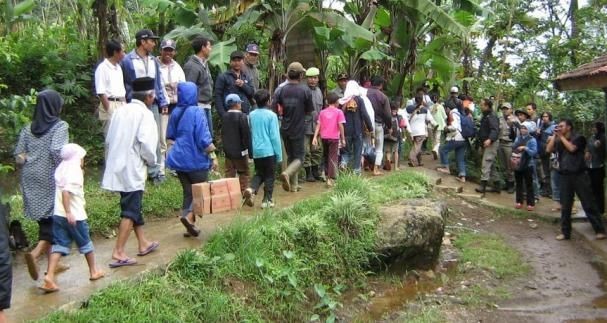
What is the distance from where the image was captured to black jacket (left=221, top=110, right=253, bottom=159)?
23.2 feet

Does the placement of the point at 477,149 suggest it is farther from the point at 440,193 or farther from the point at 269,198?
the point at 269,198

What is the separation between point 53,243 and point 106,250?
122cm

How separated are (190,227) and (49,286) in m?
1.64

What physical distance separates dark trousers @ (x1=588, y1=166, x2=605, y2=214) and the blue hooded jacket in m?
6.94

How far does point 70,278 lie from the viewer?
5.22m

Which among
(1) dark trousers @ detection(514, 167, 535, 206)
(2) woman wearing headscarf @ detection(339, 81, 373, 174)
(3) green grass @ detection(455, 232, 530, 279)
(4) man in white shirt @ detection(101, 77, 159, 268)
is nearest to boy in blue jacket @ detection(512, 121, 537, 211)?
(1) dark trousers @ detection(514, 167, 535, 206)

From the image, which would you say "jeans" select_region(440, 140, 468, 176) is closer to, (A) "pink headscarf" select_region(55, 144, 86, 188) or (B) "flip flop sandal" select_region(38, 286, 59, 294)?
(A) "pink headscarf" select_region(55, 144, 86, 188)

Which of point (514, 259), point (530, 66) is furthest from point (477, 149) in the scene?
point (514, 259)

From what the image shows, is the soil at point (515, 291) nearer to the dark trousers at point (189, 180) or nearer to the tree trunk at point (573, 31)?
the dark trousers at point (189, 180)

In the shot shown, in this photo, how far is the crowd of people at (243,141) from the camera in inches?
194

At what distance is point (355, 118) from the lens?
31.9 ft

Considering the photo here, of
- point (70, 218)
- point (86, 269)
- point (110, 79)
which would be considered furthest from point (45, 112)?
point (110, 79)

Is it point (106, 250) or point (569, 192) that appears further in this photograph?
point (569, 192)

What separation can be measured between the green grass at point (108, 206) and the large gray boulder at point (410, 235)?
2.71 m
